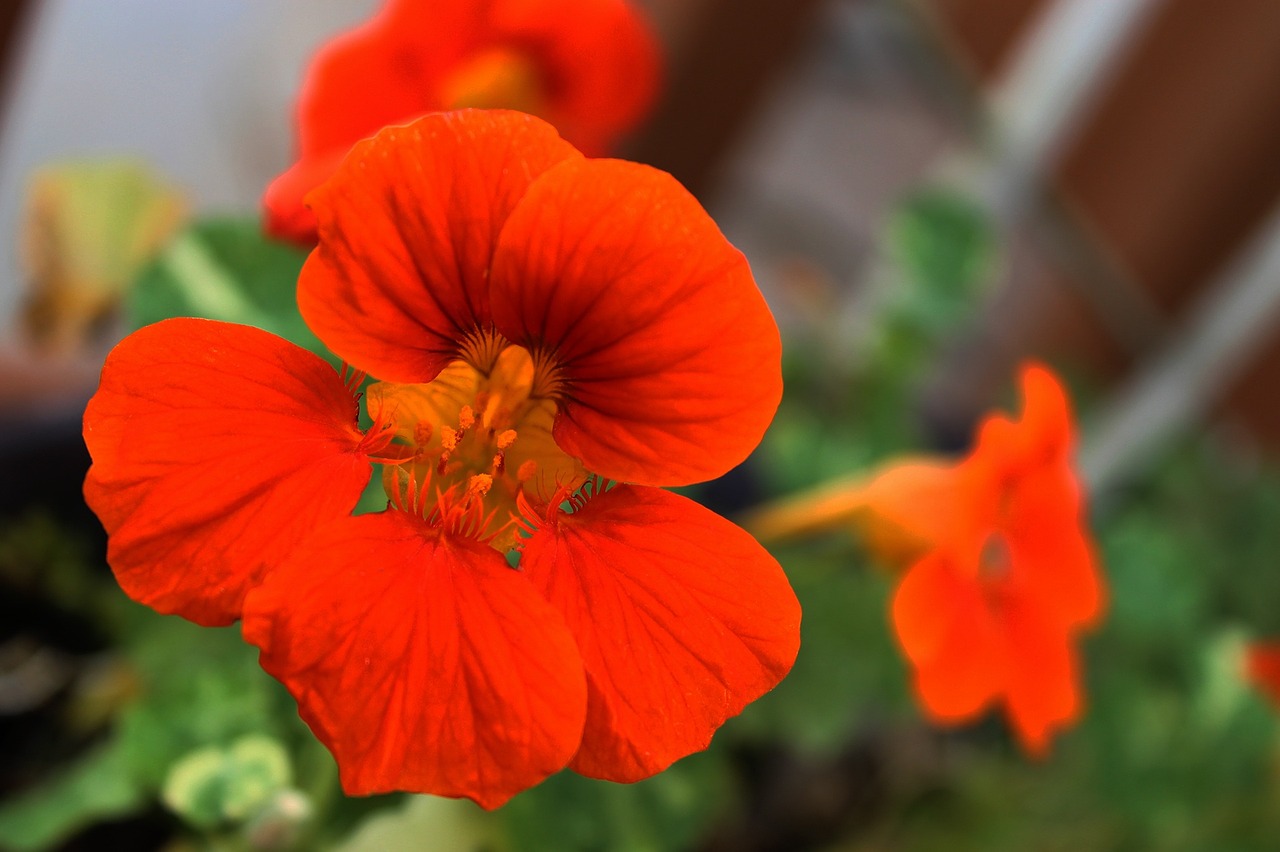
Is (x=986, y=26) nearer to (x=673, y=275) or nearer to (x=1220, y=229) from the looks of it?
(x=1220, y=229)

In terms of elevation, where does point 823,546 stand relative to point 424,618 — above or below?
Result: below

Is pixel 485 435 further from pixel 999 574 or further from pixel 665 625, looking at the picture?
pixel 999 574

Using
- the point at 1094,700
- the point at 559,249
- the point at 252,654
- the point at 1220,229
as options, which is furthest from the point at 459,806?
the point at 1220,229

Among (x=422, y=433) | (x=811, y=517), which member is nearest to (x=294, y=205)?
(x=422, y=433)

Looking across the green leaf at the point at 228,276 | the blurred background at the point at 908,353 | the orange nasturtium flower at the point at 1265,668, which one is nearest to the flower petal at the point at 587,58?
the green leaf at the point at 228,276

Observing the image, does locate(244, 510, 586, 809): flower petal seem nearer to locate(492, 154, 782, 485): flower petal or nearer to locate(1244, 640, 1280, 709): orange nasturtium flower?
locate(492, 154, 782, 485): flower petal
